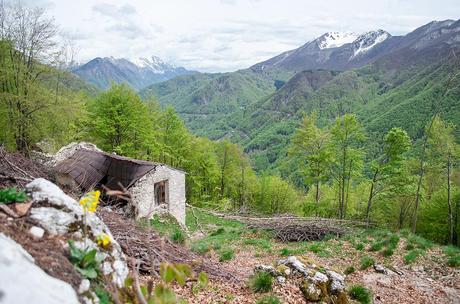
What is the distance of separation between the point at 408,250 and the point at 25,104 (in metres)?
25.7

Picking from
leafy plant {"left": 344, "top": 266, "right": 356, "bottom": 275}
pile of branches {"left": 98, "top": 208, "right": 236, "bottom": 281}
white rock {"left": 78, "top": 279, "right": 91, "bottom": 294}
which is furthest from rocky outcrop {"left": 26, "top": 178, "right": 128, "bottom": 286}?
leafy plant {"left": 344, "top": 266, "right": 356, "bottom": 275}

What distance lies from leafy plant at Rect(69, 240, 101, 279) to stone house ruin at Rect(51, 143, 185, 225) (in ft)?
47.3

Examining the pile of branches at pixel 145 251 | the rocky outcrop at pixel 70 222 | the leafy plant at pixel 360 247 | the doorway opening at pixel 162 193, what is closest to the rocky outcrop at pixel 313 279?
the pile of branches at pixel 145 251

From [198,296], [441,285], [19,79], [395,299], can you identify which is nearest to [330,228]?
[441,285]

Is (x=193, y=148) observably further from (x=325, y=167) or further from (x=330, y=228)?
(x=330, y=228)

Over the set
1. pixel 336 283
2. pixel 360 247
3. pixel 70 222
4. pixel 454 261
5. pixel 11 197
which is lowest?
pixel 360 247

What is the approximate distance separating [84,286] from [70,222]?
4.54ft

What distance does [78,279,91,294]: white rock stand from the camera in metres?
4.22

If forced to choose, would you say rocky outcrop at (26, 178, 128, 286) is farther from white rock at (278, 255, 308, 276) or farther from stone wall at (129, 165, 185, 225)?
stone wall at (129, 165, 185, 225)

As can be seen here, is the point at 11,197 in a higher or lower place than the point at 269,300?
higher

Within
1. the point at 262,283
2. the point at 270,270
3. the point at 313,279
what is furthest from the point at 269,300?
the point at 313,279

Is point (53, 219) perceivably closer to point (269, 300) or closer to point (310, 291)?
point (269, 300)

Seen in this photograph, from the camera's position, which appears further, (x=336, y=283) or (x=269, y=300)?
(x=336, y=283)

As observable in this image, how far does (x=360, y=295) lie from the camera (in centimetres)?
946
